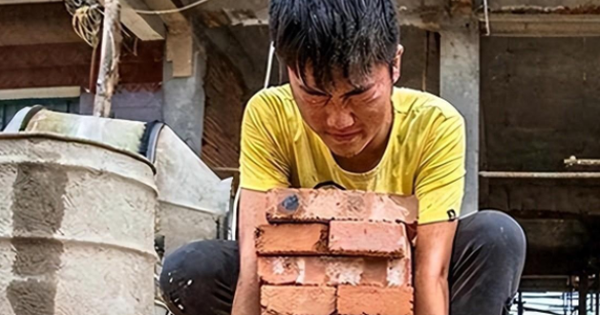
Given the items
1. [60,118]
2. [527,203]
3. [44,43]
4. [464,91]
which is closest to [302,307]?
[60,118]

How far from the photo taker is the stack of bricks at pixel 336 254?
1.61 m

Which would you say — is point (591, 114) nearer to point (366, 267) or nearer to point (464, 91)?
point (464, 91)

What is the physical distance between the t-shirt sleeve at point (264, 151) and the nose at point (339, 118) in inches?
11.4

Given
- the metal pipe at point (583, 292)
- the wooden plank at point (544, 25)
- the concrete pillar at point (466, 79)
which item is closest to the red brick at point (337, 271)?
the concrete pillar at point (466, 79)

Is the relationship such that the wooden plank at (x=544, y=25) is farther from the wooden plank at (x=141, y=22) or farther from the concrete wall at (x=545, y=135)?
the wooden plank at (x=141, y=22)

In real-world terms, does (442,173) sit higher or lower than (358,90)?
lower

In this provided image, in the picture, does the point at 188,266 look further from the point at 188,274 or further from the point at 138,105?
the point at 138,105

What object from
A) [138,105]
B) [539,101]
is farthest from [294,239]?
[539,101]

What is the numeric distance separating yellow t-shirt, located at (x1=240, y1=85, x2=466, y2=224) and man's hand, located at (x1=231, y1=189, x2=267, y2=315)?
29 millimetres

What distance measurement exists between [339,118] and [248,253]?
35cm

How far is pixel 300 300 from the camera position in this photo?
5.32 ft

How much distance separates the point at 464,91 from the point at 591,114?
2.05 metres

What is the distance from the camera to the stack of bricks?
1.61m

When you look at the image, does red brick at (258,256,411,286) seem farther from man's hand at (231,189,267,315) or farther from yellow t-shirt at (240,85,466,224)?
yellow t-shirt at (240,85,466,224)
